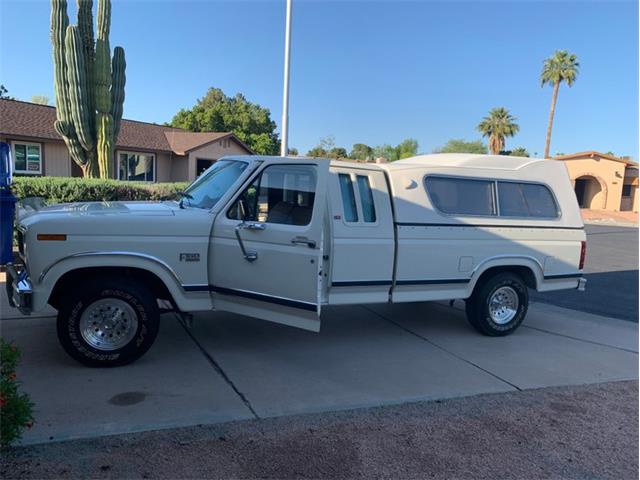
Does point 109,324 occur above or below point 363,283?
below

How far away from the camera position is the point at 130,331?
495 cm

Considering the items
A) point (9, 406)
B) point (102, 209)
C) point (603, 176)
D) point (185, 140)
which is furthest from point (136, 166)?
point (603, 176)

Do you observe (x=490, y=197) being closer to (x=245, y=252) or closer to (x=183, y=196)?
(x=245, y=252)

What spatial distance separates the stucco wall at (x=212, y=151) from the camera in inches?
1185

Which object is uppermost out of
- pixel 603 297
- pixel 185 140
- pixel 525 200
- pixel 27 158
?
pixel 185 140

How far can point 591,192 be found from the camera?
1866 inches

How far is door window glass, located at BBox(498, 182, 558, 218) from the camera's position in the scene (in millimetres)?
6912

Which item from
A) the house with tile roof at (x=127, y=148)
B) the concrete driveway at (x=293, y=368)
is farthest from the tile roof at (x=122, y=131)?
the concrete driveway at (x=293, y=368)

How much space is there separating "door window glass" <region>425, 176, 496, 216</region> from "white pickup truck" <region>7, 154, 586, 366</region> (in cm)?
2

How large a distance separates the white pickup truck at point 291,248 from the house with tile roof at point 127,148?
19179 millimetres

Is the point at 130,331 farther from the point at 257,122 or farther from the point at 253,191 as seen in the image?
the point at 257,122

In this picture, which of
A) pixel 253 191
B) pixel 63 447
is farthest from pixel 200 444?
pixel 253 191

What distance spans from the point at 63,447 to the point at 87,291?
1634mm

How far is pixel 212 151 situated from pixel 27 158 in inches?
443
